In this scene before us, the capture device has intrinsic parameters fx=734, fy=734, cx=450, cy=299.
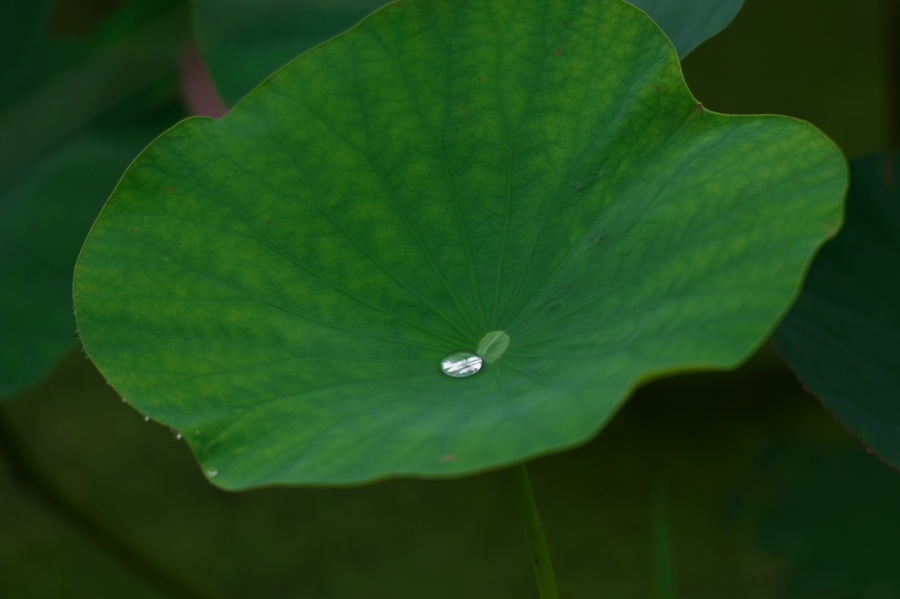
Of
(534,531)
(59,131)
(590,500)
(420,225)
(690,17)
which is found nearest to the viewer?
(534,531)

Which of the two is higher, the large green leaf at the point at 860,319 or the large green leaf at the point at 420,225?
the large green leaf at the point at 420,225

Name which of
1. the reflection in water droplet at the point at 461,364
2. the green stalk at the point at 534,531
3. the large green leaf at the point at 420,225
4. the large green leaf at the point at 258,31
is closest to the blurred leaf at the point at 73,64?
the large green leaf at the point at 258,31

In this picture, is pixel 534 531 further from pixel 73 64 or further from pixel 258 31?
pixel 73 64

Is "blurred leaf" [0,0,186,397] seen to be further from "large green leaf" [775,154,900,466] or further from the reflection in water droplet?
"large green leaf" [775,154,900,466]

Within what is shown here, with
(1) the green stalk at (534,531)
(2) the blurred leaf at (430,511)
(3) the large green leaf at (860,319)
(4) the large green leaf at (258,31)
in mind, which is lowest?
(2) the blurred leaf at (430,511)

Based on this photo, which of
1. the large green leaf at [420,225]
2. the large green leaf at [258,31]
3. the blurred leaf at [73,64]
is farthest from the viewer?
the blurred leaf at [73,64]

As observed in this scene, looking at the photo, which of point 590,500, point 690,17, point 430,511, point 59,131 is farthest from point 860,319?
point 59,131

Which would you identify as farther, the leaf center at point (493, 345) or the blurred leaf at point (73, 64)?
the blurred leaf at point (73, 64)

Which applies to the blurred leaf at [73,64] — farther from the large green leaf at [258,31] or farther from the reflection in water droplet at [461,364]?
the reflection in water droplet at [461,364]

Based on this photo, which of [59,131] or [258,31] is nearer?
[258,31]
